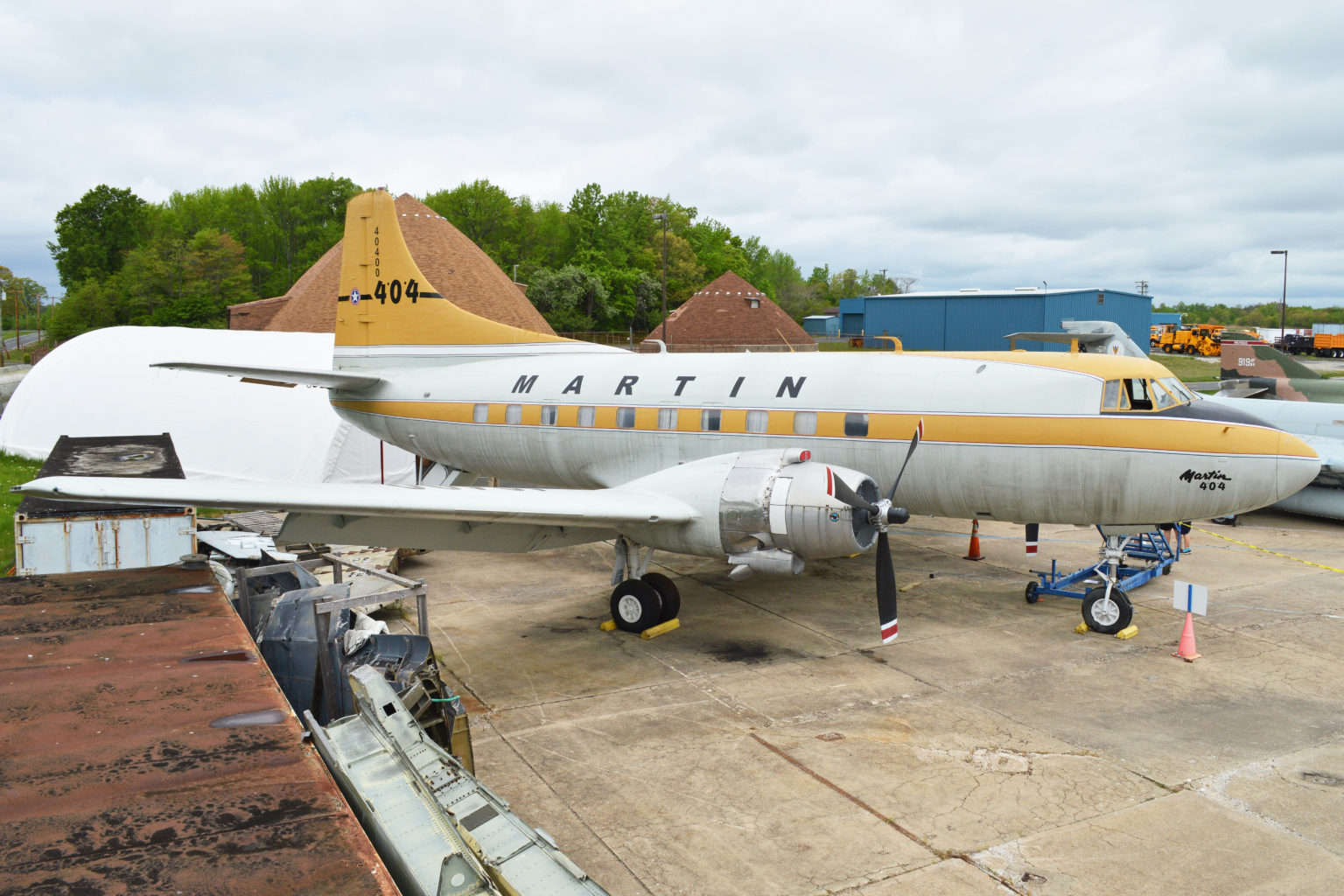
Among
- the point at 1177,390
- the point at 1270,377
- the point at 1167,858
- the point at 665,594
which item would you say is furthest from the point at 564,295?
the point at 1167,858

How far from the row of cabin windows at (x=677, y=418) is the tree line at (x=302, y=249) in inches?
2137

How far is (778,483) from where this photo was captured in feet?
36.0

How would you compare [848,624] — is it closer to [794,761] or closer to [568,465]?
[794,761]

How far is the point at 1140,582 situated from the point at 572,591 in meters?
9.50

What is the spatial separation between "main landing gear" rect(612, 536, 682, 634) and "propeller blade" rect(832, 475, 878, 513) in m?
2.93

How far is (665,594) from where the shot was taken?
12266 millimetres

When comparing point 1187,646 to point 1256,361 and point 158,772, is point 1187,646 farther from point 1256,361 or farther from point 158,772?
point 1256,361

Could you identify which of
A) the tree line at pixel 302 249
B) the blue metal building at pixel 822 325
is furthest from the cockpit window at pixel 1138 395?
the blue metal building at pixel 822 325

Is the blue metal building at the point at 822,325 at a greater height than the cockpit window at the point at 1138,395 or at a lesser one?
greater

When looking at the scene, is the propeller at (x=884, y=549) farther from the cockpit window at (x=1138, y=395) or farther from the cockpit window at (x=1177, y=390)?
the cockpit window at (x=1177, y=390)

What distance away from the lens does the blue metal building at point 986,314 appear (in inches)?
1897

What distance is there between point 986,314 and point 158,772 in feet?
167

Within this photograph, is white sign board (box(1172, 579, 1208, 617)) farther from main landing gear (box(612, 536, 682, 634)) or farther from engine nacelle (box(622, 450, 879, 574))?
main landing gear (box(612, 536, 682, 634))

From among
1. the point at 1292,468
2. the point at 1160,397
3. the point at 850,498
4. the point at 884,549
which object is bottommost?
the point at 884,549
